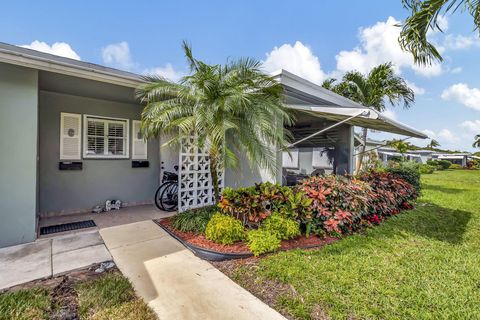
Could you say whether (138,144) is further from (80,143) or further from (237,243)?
(237,243)

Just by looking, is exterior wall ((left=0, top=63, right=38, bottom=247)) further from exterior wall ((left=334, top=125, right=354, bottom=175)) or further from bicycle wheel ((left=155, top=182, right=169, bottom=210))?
exterior wall ((left=334, top=125, right=354, bottom=175))

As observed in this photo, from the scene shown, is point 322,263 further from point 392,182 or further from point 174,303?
point 392,182

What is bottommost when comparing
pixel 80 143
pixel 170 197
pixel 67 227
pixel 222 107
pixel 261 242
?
pixel 67 227

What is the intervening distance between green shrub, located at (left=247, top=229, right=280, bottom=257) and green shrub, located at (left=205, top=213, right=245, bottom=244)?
21cm

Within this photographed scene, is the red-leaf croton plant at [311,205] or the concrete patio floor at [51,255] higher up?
the red-leaf croton plant at [311,205]

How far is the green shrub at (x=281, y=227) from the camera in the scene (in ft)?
14.4

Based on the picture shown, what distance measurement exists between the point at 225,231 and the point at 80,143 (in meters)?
4.85

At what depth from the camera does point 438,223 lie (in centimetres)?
620

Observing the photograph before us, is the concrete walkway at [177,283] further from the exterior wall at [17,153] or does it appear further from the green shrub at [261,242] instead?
the exterior wall at [17,153]

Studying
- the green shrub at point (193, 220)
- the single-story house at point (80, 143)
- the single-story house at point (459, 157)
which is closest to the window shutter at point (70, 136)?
the single-story house at point (80, 143)

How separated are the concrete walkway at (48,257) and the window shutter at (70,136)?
8.24 feet

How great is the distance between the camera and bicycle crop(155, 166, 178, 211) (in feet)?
22.3

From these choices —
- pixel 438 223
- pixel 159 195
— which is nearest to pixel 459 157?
pixel 438 223

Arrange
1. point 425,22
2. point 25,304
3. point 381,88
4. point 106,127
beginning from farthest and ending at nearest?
point 381,88 < point 106,127 < point 425,22 < point 25,304
